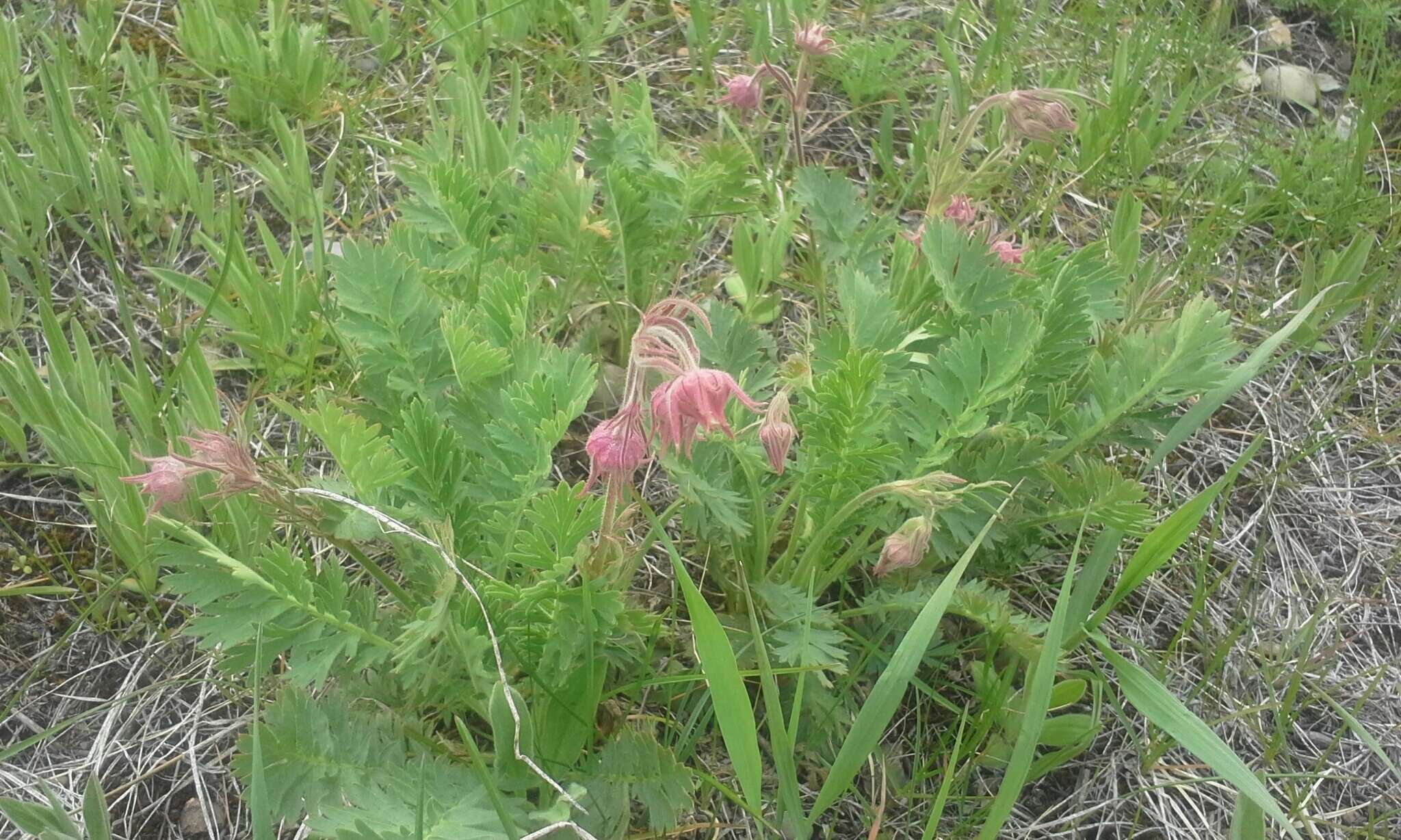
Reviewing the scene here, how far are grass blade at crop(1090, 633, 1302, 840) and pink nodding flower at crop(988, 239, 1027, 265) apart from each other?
0.68 meters

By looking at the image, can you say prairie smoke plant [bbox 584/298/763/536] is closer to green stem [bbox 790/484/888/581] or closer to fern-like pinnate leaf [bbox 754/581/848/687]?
green stem [bbox 790/484/888/581]

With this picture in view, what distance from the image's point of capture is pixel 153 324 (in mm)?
2174

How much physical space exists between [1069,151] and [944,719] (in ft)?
5.48

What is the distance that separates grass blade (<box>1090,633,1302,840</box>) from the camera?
138 cm

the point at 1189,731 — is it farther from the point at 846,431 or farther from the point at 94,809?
the point at 94,809

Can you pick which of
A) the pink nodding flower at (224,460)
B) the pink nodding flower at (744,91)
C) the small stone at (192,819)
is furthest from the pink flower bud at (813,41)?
the small stone at (192,819)

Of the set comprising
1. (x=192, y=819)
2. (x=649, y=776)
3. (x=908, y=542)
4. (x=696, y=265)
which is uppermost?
(x=908, y=542)

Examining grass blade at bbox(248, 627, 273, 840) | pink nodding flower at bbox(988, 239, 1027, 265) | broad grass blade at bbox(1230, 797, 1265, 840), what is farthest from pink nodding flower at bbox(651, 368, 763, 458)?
broad grass blade at bbox(1230, 797, 1265, 840)

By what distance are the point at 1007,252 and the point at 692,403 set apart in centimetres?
85

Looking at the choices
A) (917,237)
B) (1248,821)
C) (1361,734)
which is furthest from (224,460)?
(1361,734)

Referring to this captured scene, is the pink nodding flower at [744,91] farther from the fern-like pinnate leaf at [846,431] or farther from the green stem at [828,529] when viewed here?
the green stem at [828,529]

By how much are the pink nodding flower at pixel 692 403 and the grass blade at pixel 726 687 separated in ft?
0.45

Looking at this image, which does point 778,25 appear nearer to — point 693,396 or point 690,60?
point 690,60

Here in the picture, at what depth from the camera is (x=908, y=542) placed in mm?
1518
